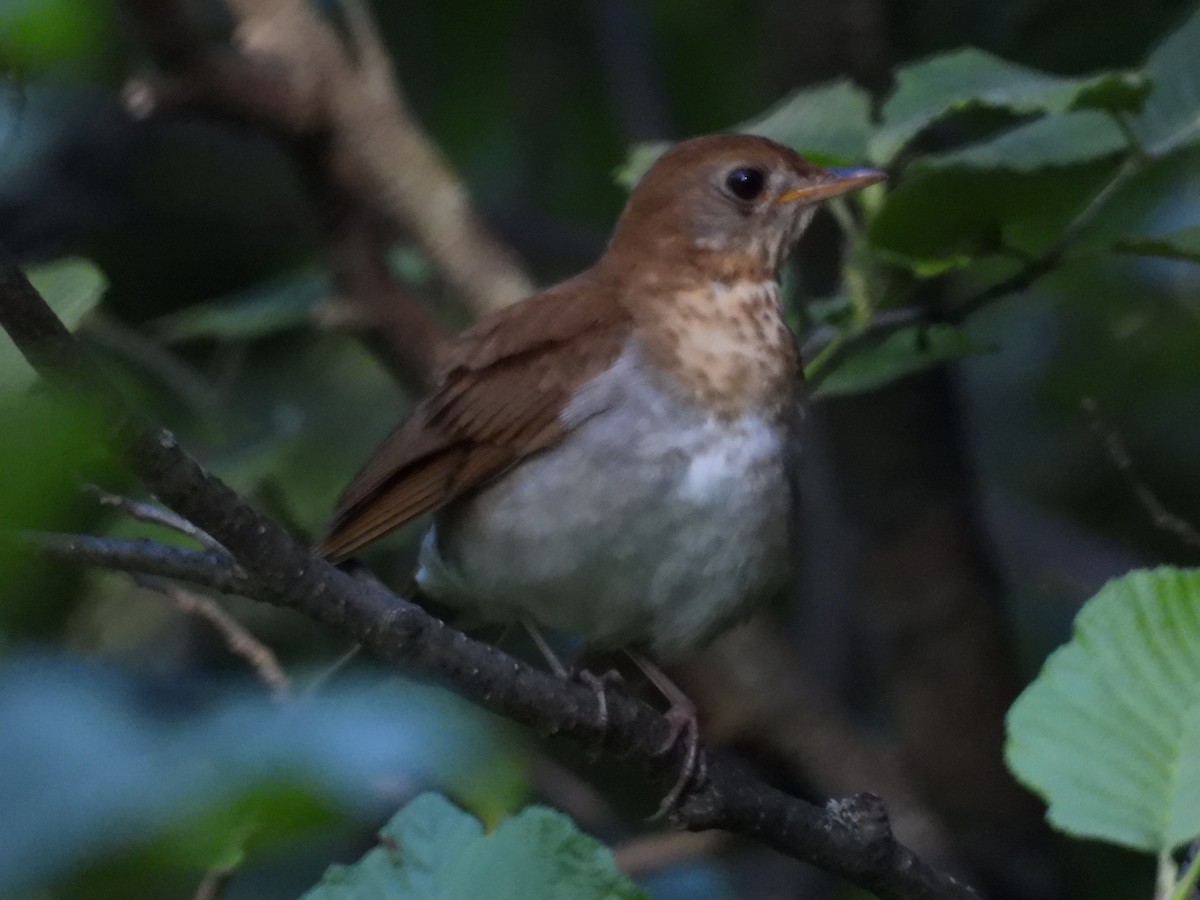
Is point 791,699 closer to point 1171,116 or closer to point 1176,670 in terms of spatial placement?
point 1171,116

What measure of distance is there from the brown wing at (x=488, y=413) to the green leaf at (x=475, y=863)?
1.53m

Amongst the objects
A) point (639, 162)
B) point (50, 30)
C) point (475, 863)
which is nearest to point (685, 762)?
point (475, 863)

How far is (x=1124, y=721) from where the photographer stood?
1715 mm

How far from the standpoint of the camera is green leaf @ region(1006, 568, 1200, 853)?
1612mm

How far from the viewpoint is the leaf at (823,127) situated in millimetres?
3270

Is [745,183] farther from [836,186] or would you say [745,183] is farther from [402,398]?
Answer: [402,398]

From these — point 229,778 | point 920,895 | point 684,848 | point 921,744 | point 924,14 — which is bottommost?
point 921,744

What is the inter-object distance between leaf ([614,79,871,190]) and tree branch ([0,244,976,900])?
115 cm

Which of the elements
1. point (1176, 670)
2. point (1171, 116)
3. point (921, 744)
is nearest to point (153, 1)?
point (1171, 116)

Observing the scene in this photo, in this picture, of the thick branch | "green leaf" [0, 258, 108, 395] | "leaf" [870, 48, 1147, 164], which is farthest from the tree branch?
the thick branch

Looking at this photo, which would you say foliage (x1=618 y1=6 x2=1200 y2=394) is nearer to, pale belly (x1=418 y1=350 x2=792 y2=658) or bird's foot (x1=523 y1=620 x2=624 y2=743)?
pale belly (x1=418 y1=350 x2=792 y2=658)

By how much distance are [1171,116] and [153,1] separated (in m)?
2.31

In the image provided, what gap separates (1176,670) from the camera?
1770 mm

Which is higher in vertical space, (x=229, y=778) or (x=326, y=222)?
(x=229, y=778)
